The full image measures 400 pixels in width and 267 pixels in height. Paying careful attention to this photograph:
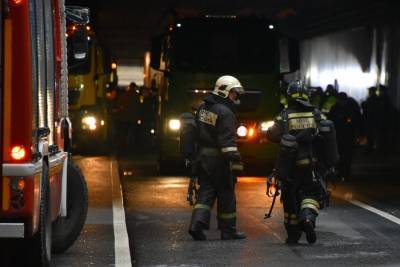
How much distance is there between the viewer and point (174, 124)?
73.7 feet

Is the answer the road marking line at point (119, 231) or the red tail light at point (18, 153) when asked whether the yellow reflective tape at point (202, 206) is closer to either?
the road marking line at point (119, 231)

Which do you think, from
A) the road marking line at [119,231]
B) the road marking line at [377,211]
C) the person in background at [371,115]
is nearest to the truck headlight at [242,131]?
the road marking line at [119,231]

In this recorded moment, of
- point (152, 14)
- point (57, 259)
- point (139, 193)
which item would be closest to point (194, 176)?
point (57, 259)

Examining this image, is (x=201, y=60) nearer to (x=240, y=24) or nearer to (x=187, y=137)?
(x=240, y=24)

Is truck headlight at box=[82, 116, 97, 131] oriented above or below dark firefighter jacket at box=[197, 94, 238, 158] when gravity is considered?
below

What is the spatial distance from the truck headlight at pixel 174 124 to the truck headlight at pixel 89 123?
607 cm

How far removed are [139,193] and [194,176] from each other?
550 cm

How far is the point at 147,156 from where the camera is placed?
29.2 meters

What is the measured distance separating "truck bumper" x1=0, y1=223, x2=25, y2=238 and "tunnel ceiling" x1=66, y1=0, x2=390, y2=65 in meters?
15.1

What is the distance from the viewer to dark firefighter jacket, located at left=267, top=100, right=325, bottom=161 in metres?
13.0

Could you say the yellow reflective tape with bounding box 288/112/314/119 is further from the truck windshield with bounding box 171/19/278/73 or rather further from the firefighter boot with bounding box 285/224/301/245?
the truck windshield with bounding box 171/19/278/73

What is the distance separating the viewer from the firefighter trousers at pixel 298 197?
12867mm

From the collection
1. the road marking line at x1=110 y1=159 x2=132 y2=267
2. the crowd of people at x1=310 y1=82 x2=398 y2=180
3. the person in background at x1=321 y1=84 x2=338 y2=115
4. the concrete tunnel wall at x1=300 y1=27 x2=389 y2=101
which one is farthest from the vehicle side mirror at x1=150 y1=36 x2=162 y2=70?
the concrete tunnel wall at x1=300 y1=27 x2=389 y2=101

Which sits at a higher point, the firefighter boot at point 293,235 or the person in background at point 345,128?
the person in background at point 345,128
